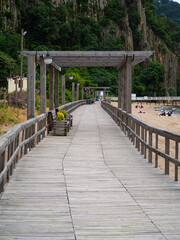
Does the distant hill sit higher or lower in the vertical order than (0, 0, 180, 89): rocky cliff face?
higher

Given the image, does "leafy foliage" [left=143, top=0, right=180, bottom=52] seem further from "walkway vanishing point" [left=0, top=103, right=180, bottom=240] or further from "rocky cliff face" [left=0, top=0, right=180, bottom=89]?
"walkway vanishing point" [left=0, top=103, right=180, bottom=240]

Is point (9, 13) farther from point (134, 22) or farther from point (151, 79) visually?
point (134, 22)

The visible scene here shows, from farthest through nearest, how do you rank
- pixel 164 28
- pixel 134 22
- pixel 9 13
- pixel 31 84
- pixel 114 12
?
1. pixel 164 28
2. pixel 134 22
3. pixel 114 12
4. pixel 9 13
5. pixel 31 84

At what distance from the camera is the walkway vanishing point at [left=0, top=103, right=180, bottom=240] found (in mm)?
3225

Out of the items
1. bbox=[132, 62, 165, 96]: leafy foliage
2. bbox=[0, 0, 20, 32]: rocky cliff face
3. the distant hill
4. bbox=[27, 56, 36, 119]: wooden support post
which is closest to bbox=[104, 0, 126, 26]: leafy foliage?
bbox=[132, 62, 165, 96]: leafy foliage

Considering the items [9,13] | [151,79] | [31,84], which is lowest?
[31,84]

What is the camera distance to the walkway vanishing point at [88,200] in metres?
3.22

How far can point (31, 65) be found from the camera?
977cm

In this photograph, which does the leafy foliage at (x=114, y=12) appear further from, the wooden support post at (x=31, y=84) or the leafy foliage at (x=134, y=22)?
the wooden support post at (x=31, y=84)

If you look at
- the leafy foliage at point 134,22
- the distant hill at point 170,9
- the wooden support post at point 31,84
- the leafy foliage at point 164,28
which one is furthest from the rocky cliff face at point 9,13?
the distant hill at point 170,9

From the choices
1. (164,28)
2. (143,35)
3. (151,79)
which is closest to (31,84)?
(151,79)

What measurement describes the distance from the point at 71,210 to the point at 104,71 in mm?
82862

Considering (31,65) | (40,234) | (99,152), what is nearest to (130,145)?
(99,152)

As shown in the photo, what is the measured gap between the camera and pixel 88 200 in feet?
13.9
